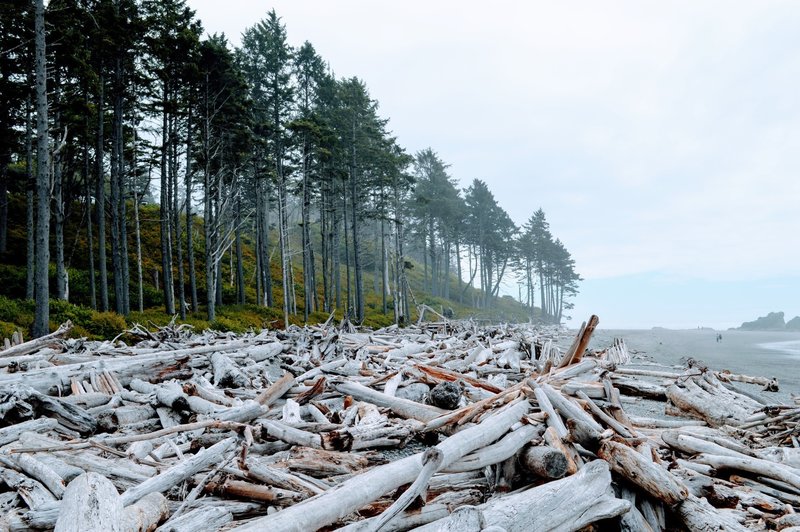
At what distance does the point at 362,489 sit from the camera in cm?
264

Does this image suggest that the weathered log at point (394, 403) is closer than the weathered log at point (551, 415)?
No

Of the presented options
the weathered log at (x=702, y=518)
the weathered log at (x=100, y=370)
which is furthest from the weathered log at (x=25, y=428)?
the weathered log at (x=702, y=518)

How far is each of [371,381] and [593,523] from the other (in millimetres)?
4396

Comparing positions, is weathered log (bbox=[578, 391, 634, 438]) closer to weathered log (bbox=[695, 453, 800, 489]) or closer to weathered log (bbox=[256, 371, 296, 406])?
weathered log (bbox=[695, 453, 800, 489])

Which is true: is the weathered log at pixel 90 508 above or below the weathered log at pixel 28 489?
above

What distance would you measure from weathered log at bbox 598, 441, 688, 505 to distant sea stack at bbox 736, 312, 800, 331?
10581 centimetres

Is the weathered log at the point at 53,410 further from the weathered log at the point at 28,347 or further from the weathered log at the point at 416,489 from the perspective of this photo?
the weathered log at the point at 416,489

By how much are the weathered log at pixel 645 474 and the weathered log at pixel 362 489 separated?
2.94 ft

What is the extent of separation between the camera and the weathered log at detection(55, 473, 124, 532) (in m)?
2.35

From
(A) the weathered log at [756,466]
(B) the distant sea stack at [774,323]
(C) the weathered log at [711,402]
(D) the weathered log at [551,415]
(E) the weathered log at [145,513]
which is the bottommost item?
(B) the distant sea stack at [774,323]

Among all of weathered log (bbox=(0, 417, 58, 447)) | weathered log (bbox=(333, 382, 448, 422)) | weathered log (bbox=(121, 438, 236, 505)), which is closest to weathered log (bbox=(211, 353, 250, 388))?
weathered log (bbox=(333, 382, 448, 422))

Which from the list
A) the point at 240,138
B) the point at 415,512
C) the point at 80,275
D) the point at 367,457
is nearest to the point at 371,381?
the point at 367,457

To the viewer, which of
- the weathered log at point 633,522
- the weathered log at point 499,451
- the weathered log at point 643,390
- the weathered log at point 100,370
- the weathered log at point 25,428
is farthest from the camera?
the weathered log at point 643,390

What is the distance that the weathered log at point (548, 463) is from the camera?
3.18m
